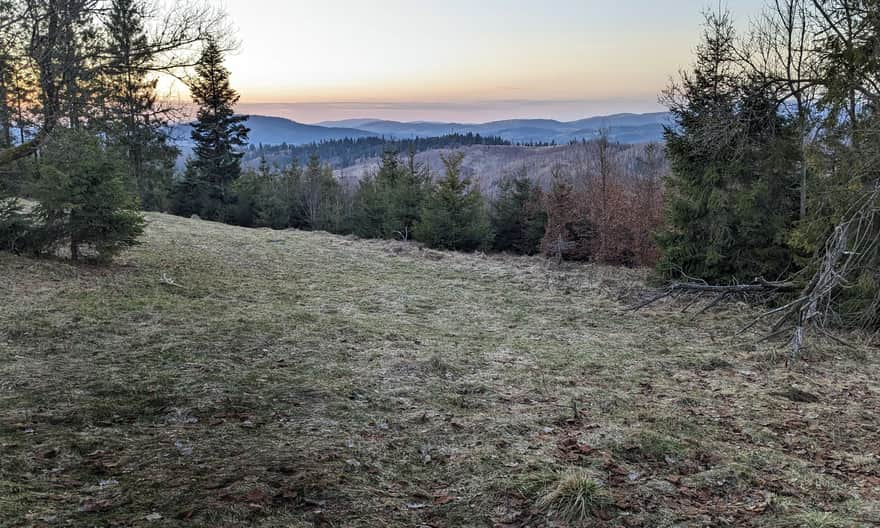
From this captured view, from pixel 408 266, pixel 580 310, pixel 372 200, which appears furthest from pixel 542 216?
pixel 580 310

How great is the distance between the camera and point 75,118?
22.3ft

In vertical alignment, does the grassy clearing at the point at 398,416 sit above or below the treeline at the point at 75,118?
below

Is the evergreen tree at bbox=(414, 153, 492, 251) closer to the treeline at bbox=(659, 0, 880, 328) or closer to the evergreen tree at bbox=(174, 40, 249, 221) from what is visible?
the treeline at bbox=(659, 0, 880, 328)

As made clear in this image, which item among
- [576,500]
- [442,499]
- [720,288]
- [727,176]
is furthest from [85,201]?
[727,176]

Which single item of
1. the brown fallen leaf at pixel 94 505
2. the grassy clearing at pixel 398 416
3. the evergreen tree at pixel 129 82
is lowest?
the grassy clearing at pixel 398 416

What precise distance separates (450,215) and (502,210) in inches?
221

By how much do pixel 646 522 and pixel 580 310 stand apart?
21.2 feet

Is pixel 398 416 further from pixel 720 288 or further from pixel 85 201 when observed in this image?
pixel 85 201

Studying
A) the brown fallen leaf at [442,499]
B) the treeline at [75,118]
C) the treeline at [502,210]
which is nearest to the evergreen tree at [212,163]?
the treeline at [502,210]

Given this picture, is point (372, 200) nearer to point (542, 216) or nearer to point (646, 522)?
point (542, 216)

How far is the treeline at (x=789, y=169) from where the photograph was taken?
673 centimetres

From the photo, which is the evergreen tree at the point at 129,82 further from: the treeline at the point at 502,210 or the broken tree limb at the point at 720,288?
the treeline at the point at 502,210

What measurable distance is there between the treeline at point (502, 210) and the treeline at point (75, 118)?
12.6 m

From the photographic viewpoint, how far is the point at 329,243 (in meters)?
17.3
